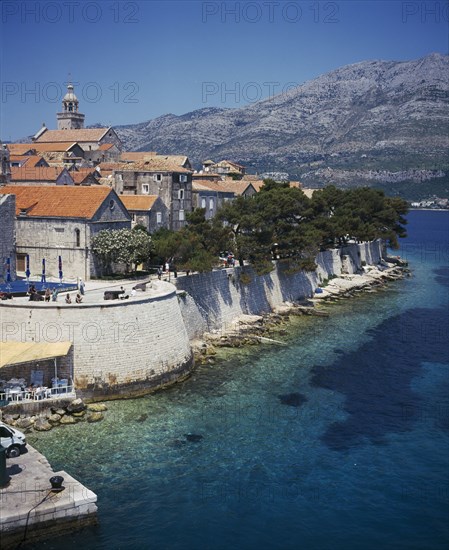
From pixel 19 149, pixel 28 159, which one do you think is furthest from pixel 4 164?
pixel 19 149

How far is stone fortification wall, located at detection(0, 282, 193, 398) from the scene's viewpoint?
31984 millimetres

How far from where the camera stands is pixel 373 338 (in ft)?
156

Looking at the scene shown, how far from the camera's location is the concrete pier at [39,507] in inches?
766

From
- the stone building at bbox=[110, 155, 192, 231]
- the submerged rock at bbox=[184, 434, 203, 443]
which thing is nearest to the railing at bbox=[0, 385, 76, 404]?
the submerged rock at bbox=[184, 434, 203, 443]

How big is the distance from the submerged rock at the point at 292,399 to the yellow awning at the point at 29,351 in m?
11.7

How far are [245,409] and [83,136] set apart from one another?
246ft

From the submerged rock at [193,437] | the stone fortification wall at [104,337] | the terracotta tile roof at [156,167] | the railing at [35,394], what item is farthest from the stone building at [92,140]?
the submerged rock at [193,437]

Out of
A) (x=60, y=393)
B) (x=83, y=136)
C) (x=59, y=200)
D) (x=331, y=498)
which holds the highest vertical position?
(x=83, y=136)

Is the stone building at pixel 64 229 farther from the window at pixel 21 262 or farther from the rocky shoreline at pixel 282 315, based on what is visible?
the rocky shoreline at pixel 282 315

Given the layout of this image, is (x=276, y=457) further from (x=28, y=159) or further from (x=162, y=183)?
(x=28, y=159)

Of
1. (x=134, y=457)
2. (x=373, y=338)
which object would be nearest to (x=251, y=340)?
(x=373, y=338)

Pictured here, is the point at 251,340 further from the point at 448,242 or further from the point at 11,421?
the point at 448,242

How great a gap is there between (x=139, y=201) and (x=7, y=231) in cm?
1832

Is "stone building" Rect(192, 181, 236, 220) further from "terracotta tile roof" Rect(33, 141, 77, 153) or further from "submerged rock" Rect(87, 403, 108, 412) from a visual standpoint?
"submerged rock" Rect(87, 403, 108, 412)
